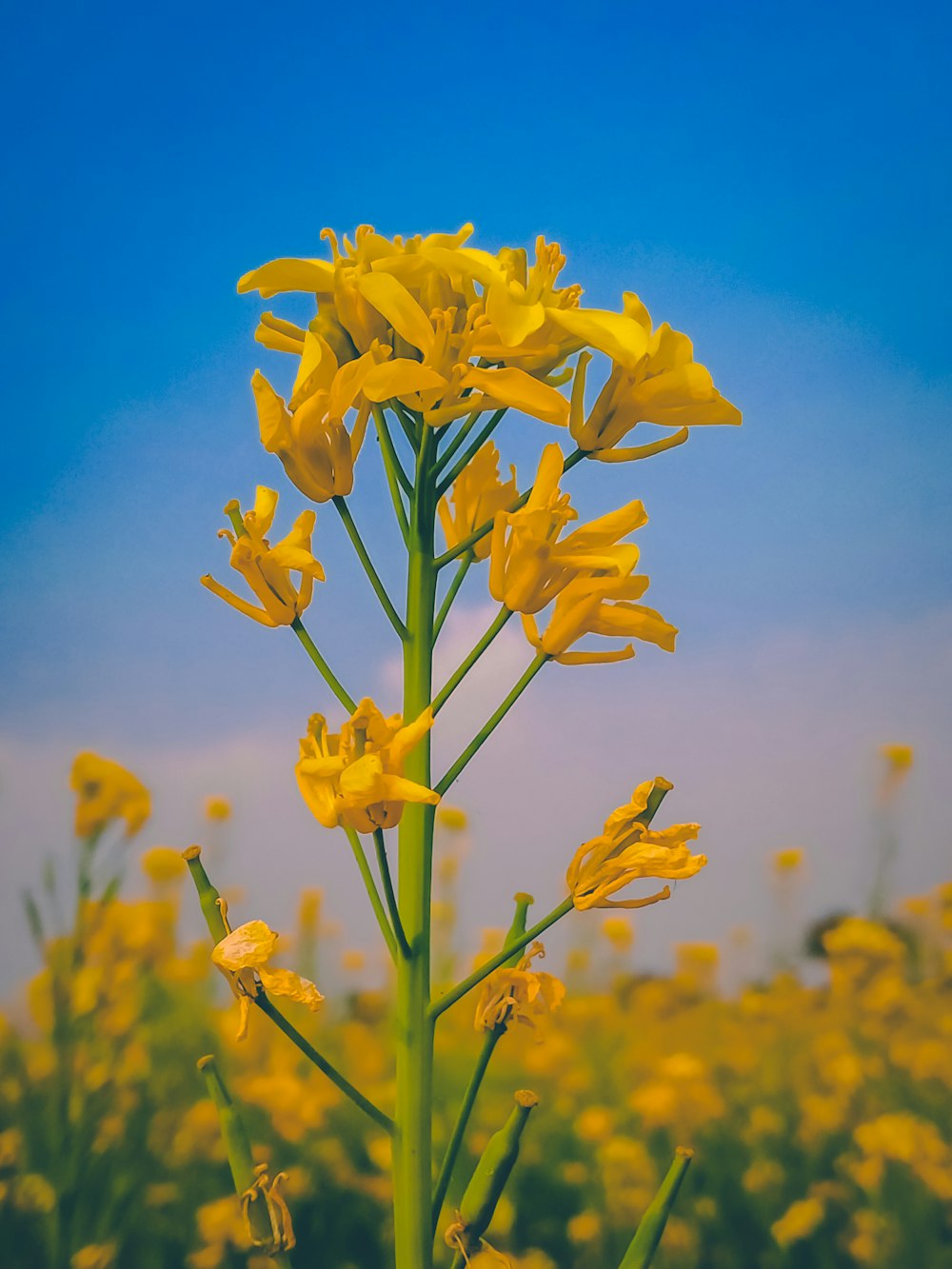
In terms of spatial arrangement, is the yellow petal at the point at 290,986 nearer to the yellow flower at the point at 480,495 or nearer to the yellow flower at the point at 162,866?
the yellow flower at the point at 480,495

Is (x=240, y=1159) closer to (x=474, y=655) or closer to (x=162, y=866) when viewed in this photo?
(x=474, y=655)

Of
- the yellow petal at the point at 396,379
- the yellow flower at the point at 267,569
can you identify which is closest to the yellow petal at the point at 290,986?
the yellow flower at the point at 267,569

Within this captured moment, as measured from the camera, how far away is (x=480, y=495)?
0.74 m

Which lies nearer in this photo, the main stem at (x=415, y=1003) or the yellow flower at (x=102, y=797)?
the main stem at (x=415, y=1003)

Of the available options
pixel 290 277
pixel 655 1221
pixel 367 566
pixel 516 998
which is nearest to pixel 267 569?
pixel 367 566

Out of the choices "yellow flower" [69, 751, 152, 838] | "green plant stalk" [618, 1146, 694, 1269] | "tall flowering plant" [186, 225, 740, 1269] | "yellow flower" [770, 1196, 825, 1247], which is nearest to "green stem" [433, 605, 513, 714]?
"tall flowering plant" [186, 225, 740, 1269]

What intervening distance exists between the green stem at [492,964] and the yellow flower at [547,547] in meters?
0.17

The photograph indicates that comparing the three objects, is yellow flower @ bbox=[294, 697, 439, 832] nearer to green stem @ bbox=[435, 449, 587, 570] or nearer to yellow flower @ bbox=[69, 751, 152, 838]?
green stem @ bbox=[435, 449, 587, 570]

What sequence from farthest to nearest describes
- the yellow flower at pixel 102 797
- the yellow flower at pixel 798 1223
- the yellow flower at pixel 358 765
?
1. the yellow flower at pixel 798 1223
2. the yellow flower at pixel 102 797
3. the yellow flower at pixel 358 765

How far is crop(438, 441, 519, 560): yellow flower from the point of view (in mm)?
734

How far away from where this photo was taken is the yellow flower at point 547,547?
617mm

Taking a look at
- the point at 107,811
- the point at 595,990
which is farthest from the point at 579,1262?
the point at 107,811

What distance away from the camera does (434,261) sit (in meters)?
0.65

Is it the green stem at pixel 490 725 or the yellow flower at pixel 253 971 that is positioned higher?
the green stem at pixel 490 725
